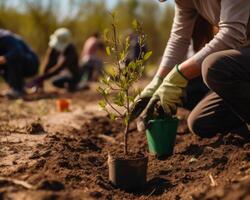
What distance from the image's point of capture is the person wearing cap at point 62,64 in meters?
9.66

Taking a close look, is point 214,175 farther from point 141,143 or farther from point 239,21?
point 141,143

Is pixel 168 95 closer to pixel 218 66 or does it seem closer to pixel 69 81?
pixel 218 66

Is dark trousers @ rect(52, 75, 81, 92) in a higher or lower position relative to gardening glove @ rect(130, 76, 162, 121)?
lower

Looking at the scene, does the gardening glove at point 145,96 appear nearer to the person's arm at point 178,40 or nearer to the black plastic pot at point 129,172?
the person's arm at point 178,40

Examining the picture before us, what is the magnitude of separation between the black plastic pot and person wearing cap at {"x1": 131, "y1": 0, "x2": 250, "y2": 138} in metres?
0.60

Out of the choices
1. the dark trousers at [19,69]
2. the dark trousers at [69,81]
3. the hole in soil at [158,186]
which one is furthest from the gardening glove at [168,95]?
the dark trousers at [69,81]

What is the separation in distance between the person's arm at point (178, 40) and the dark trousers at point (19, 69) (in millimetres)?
5098

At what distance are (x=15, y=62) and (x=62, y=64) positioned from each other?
49.3 inches

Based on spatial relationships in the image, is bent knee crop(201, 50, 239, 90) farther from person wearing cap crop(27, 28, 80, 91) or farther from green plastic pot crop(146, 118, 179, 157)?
person wearing cap crop(27, 28, 80, 91)

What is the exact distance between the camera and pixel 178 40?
13.2 feet

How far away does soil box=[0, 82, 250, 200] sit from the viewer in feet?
8.25

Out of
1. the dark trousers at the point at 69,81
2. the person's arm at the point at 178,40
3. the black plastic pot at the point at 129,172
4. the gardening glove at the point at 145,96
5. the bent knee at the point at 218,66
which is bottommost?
the black plastic pot at the point at 129,172

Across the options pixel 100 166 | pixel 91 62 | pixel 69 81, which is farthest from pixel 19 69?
pixel 100 166

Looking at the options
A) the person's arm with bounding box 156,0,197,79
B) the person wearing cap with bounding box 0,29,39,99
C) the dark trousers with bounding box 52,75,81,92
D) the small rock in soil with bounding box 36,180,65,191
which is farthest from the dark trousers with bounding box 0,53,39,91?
the small rock in soil with bounding box 36,180,65,191
